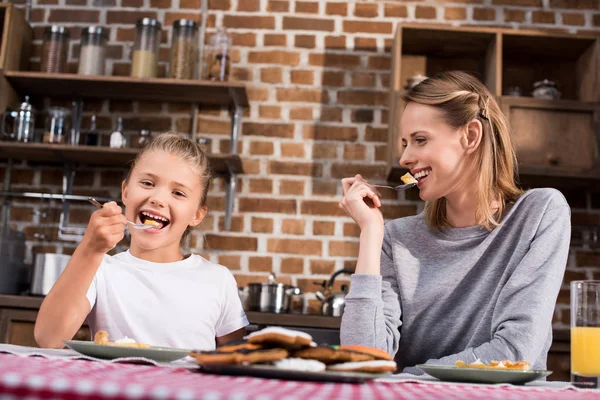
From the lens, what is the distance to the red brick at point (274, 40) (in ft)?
11.6

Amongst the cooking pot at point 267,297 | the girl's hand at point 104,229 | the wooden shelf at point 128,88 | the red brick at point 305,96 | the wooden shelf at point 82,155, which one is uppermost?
the red brick at point 305,96

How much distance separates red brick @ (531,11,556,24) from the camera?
358 centimetres

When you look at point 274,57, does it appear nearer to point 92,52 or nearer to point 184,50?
point 184,50

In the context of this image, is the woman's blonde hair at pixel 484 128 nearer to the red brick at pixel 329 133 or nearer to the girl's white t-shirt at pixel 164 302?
the girl's white t-shirt at pixel 164 302

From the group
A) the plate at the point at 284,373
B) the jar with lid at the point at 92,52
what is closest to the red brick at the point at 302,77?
the jar with lid at the point at 92,52

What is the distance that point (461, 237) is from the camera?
5.63ft

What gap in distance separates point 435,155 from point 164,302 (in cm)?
74

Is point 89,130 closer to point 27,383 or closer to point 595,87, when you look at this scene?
point 595,87

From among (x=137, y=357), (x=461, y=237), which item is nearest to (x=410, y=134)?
(x=461, y=237)

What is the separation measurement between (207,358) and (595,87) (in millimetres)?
2982

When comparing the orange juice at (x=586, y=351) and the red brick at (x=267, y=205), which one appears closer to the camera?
the orange juice at (x=586, y=351)

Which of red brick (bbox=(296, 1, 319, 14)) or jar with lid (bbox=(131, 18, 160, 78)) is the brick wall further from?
jar with lid (bbox=(131, 18, 160, 78))

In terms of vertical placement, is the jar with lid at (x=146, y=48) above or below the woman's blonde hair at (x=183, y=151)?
above

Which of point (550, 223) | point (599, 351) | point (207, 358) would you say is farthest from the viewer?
point (550, 223)
